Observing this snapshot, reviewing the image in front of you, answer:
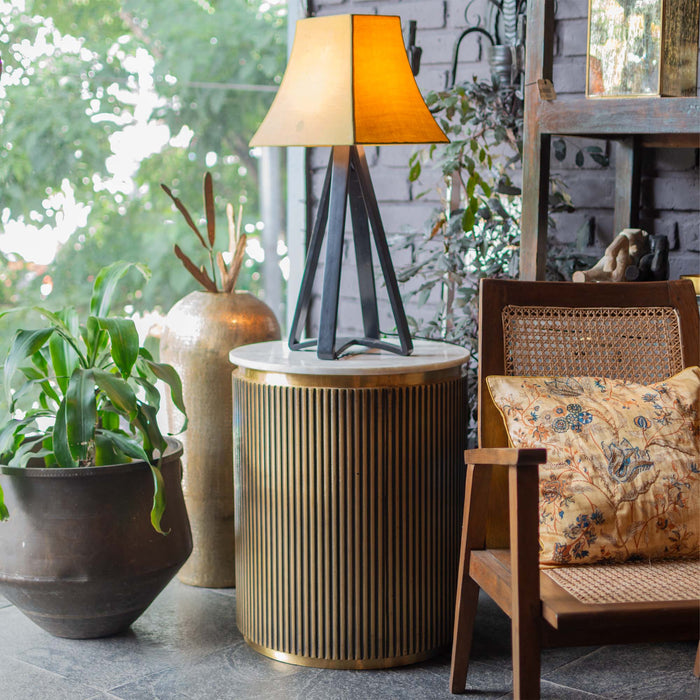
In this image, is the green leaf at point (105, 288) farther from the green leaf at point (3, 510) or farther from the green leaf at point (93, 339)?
the green leaf at point (3, 510)

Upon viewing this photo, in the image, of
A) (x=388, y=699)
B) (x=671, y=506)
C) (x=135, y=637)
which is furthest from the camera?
(x=135, y=637)

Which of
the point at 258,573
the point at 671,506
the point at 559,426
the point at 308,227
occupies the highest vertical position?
the point at 308,227

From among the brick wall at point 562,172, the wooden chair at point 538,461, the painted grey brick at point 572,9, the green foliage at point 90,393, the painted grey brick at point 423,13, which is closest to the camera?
the wooden chair at point 538,461

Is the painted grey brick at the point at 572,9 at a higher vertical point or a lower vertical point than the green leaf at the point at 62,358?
higher

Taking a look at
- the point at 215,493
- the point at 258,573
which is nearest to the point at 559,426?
the point at 258,573

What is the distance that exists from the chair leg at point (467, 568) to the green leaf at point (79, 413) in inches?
32.2

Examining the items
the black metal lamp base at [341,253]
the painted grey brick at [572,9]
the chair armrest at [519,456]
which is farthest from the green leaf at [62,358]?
the painted grey brick at [572,9]

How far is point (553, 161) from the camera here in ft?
9.01

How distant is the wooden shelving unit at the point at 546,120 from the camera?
2029 mm

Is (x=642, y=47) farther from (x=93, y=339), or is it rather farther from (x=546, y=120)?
(x=93, y=339)

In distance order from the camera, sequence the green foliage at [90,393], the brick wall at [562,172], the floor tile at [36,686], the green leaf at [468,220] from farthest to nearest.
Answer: the brick wall at [562,172] < the green leaf at [468,220] < the green foliage at [90,393] < the floor tile at [36,686]

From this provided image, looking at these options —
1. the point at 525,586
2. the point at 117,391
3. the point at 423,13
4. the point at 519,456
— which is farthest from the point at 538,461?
the point at 423,13

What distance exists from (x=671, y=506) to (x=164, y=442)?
111 cm

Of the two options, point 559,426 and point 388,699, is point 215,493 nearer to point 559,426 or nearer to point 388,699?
point 388,699
